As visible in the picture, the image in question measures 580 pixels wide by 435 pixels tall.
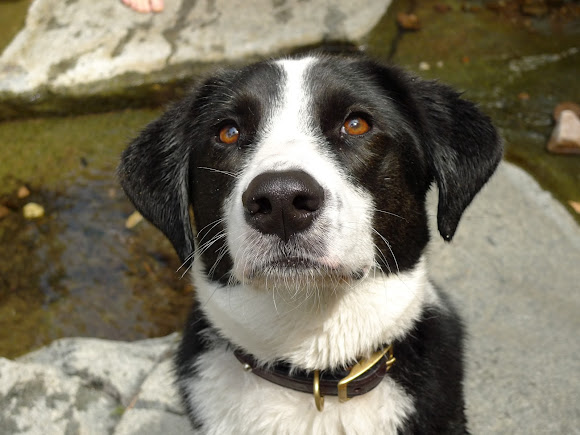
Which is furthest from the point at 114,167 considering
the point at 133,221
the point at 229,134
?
the point at 229,134

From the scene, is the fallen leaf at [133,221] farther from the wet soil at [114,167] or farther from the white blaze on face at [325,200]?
the white blaze on face at [325,200]

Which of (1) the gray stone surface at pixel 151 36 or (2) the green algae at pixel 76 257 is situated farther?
(1) the gray stone surface at pixel 151 36

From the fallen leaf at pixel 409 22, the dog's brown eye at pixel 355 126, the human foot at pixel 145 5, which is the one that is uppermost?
the dog's brown eye at pixel 355 126

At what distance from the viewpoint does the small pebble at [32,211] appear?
4332 mm

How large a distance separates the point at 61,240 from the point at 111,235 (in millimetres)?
324

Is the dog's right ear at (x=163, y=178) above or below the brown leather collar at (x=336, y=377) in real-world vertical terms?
above

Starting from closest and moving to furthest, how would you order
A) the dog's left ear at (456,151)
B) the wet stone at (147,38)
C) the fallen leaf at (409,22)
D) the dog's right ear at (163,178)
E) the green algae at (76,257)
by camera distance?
1. the dog's left ear at (456,151)
2. the dog's right ear at (163,178)
3. the green algae at (76,257)
4. the wet stone at (147,38)
5. the fallen leaf at (409,22)

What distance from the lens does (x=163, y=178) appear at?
2338 millimetres

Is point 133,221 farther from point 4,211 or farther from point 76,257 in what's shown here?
point 4,211

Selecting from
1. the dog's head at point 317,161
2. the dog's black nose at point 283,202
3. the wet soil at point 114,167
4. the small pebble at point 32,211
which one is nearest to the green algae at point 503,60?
the wet soil at point 114,167

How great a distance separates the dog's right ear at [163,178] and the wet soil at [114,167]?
4.71 ft

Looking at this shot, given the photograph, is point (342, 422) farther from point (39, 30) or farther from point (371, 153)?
point (39, 30)

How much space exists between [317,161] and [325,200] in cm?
14

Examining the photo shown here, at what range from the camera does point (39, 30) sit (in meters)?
5.44
